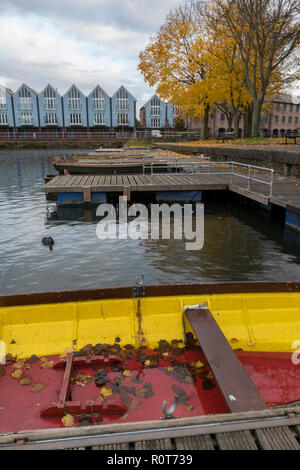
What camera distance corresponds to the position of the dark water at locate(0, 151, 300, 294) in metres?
8.52

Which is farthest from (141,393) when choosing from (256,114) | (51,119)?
(51,119)

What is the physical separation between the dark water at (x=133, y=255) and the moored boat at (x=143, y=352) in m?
3.39

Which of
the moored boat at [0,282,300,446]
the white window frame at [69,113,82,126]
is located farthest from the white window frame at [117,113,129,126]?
the moored boat at [0,282,300,446]

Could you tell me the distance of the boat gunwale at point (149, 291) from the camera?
15.1ft

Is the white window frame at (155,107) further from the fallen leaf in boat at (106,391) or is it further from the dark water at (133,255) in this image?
→ the fallen leaf in boat at (106,391)

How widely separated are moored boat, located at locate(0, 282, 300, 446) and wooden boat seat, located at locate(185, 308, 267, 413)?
1cm

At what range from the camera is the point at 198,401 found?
3.77m

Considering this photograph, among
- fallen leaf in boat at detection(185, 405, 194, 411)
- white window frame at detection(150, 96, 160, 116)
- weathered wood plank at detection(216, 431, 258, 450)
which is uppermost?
white window frame at detection(150, 96, 160, 116)

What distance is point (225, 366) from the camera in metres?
3.64

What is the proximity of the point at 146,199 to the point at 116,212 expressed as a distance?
6.06ft

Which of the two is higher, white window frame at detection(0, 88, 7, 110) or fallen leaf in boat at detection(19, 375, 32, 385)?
white window frame at detection(0, 88, 7, 110)

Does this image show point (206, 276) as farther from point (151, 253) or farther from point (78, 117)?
point (78, 117)

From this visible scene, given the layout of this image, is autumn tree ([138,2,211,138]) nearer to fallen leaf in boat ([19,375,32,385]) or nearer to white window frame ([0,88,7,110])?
fallen leaf in boat ([19,375,32,385])
